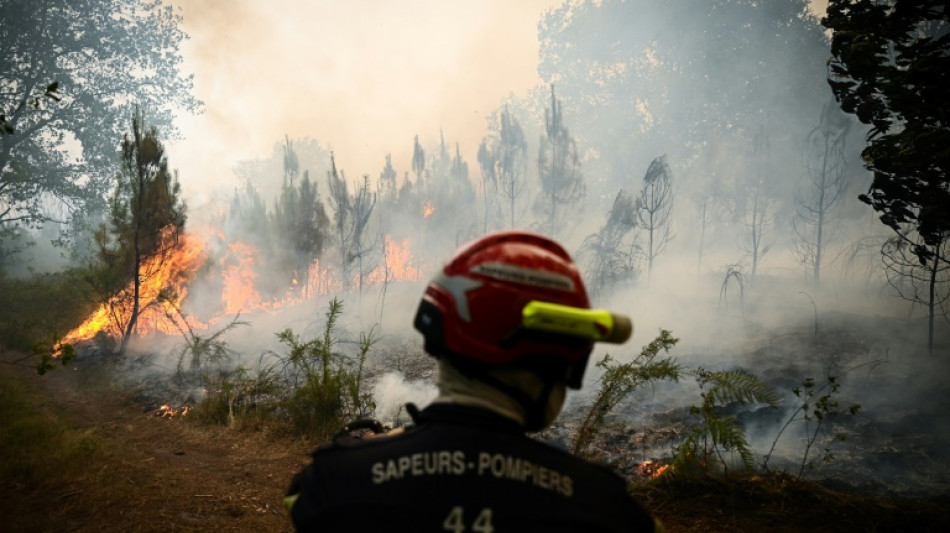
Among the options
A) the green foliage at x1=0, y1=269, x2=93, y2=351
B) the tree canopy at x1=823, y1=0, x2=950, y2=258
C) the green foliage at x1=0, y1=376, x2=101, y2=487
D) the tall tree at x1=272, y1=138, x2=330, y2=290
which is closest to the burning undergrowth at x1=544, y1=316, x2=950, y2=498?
the tree canopy at x1=823, y1=0, x2=950, y2=258

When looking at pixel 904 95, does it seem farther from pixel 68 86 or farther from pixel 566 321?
pixel 68 86

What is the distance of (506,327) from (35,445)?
6743 millimetres

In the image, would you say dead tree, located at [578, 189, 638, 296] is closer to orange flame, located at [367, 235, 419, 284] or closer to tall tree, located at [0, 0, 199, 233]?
orange flame, located at [367, 235, 419, 284]

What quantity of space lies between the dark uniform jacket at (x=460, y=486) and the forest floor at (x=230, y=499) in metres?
3.43

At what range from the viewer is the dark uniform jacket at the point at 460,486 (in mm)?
1191

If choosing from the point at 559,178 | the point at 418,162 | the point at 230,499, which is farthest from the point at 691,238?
the point at 230,499

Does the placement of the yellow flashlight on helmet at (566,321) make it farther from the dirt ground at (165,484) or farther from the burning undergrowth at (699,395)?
the dirt ground at (165,484)

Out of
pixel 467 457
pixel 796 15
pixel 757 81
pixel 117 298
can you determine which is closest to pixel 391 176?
pixel 117 298

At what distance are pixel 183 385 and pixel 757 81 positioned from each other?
41.0 meters

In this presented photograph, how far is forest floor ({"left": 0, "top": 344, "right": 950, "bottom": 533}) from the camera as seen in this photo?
3873mm

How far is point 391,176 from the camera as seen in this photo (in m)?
34.9

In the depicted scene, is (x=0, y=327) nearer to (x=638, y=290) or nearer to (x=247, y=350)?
(x=247, y=350)

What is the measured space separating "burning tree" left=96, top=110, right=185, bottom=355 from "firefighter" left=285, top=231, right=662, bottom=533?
46.5ft

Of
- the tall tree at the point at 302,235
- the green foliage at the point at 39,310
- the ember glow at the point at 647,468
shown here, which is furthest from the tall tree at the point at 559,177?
the ember glow at the point at 647,468
